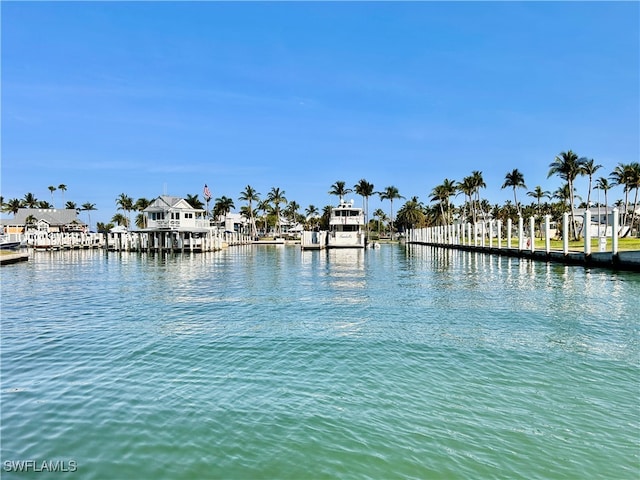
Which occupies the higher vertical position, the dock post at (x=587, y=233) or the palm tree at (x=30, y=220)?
the palm tree at (x=30, y=220)

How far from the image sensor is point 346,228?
246ft

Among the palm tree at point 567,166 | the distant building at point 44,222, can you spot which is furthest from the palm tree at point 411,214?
the distant building at point 44,222

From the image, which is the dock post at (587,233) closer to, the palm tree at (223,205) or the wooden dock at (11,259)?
the wooden dock at (11,259)

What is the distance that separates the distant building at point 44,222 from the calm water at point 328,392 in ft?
342

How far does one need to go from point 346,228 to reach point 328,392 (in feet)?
221

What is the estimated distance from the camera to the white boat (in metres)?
73.3

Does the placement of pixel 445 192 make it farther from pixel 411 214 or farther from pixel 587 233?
pixel 587 233

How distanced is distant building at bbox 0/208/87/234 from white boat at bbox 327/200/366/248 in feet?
235

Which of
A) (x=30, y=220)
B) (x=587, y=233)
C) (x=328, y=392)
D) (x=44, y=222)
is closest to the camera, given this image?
(x=328, y=392)

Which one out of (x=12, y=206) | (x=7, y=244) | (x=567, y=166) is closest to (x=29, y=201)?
(x=12, y=206)

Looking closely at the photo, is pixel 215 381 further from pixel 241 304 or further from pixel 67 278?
pixel 67 278

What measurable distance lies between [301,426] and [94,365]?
575 centimetres

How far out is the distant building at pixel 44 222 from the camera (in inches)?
4104

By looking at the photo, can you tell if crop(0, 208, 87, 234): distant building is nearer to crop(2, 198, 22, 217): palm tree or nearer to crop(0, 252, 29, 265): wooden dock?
crop(2, 198, 22, 217): palm tree
